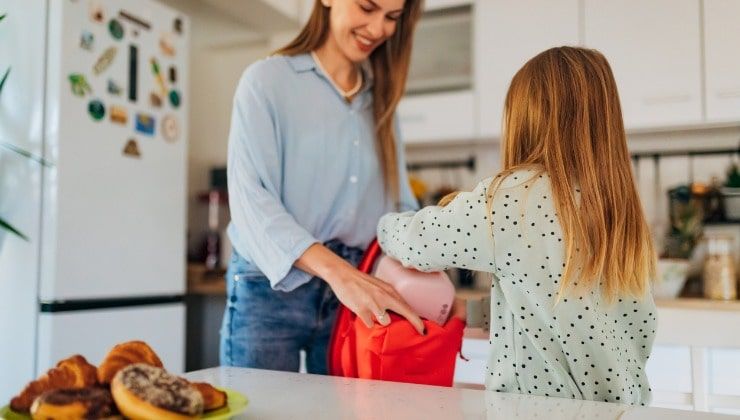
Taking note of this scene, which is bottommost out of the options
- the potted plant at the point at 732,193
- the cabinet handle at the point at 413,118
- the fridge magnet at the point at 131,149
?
the potted plant at the point at 732,193

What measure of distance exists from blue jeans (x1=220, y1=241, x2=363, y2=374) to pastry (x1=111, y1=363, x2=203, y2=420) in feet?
1.73

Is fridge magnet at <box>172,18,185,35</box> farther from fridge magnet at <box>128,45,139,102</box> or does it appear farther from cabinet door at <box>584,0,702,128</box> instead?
cabinet door at <box>584,0,702,128</box>

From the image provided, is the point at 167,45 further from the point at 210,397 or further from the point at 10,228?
the point at 210,397

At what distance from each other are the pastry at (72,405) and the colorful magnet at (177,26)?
184 centimetres

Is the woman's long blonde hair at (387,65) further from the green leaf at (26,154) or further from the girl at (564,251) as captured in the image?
the green leaf at (26,154)

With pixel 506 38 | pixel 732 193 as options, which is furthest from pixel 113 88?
pixel 732 193

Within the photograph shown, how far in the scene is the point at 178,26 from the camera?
7.22ft

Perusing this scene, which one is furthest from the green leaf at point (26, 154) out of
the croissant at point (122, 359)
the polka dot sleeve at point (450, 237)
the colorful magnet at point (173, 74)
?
the croissant at point (122, 359)

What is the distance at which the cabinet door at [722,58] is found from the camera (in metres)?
2.04

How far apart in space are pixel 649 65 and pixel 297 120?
56.1 inches

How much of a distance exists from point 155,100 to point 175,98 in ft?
0.30

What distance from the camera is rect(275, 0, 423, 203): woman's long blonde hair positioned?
48.4 inches

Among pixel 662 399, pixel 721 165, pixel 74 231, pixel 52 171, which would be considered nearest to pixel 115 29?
pixel 52 171

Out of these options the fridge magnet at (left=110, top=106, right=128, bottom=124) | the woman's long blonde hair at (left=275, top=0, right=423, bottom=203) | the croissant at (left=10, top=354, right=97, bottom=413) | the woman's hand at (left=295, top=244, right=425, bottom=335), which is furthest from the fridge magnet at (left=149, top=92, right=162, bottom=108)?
the croissant at (left=10, top=354, right=97, bottom=413)
